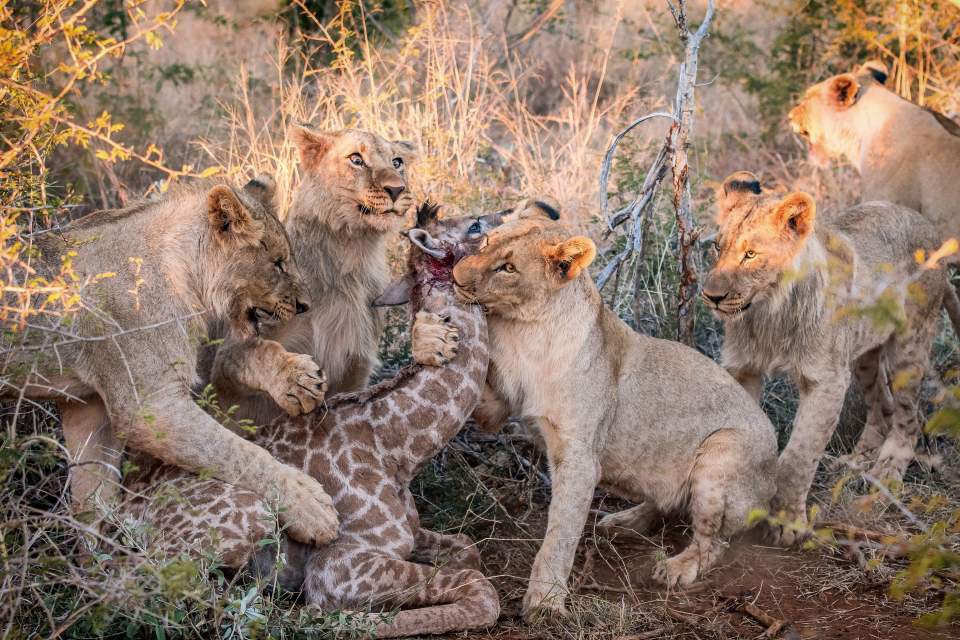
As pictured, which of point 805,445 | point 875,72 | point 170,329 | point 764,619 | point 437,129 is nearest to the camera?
point 170,329

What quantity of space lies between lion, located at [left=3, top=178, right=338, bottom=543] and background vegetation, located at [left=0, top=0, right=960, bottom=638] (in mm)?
189

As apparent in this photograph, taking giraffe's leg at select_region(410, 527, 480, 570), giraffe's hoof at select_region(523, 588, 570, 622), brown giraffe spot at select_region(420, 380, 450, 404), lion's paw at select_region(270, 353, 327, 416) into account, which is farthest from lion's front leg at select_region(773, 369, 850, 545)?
lion's paw at select_region(270, 353, 327, 416)

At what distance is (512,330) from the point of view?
5062mm

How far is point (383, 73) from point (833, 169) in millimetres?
3989

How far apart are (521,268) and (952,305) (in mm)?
3376

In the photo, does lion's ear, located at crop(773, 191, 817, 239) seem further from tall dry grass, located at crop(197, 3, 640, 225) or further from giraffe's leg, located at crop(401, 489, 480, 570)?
tall dry grass, located at crop(197, 3, 640, 225)

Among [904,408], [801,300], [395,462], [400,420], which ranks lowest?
[904,408]

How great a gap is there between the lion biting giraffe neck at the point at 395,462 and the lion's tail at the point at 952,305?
3.39 meters

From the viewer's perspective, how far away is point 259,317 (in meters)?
4.91

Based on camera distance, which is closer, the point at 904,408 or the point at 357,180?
the point at 357,180

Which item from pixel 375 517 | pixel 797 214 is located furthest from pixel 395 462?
pixel 797 214

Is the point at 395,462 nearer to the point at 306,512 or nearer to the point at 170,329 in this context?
the point at 306,512

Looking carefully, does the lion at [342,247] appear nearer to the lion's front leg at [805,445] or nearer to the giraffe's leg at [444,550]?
the giraffe's leg at [444,550]

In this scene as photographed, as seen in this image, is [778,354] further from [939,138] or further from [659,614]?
[939,138]
